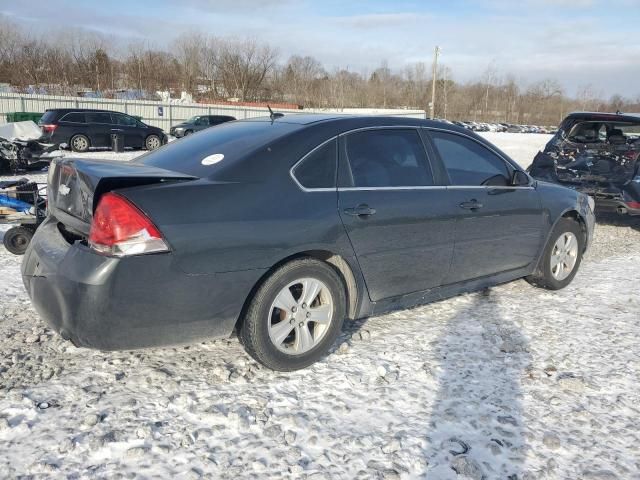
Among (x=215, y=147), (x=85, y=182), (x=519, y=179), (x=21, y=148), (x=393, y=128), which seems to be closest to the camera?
(x=85, y=182)

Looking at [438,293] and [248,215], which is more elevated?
[248,215]

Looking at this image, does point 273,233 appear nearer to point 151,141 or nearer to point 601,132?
point 601,132

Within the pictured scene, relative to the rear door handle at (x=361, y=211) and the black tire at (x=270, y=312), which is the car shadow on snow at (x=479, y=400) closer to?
the black tire at (x=270, y=312)

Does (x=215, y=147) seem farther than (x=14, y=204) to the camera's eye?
No

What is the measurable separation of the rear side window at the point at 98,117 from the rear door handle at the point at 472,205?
18430 millimetres

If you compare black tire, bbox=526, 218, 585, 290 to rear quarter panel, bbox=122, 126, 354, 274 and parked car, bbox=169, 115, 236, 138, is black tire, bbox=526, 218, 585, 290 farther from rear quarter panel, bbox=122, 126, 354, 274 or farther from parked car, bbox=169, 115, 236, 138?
parked car, bbox=169, 115, 236, 138

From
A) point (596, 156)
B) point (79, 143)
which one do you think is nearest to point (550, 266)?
point (596, 156)

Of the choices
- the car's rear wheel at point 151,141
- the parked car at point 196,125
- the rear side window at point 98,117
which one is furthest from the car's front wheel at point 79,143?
the parked car at point 196,125

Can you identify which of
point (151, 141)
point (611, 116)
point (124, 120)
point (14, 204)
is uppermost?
point (611, 116)

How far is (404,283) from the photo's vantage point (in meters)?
3.72

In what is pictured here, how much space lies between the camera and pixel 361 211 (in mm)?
3369

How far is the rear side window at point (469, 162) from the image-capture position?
4.02m

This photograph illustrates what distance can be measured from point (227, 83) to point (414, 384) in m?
71.1

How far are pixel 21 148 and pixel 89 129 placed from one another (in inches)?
303
